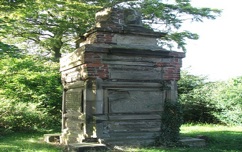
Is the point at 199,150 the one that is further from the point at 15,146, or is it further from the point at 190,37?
the point at 190,37

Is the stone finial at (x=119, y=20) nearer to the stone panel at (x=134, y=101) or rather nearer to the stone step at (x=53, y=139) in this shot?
the stone panel at (x=134, y=101)

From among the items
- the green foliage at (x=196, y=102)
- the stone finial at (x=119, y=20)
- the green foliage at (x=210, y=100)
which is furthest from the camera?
the green foliage at (x=196, y=102)

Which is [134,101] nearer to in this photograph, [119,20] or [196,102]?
[119,20]

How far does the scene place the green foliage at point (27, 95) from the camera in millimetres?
14656

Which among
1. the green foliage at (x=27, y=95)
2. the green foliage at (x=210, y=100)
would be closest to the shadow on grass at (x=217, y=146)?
the green foliage at (x=210, y=100)

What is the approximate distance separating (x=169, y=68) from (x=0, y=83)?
9.52 m

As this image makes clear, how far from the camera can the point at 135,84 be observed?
9.64m

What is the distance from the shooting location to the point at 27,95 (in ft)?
55.4

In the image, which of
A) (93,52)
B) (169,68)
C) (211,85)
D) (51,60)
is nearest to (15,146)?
(93,52)

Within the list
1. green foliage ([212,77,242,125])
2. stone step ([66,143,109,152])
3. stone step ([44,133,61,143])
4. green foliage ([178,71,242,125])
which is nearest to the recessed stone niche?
stone step ([66,143,109,152])

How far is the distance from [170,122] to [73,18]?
12.3 m

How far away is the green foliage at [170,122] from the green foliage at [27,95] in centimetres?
741

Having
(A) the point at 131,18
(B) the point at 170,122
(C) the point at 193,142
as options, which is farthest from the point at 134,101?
(A) the point at 131,18

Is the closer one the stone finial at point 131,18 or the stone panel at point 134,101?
the stone panel at point 134,101
